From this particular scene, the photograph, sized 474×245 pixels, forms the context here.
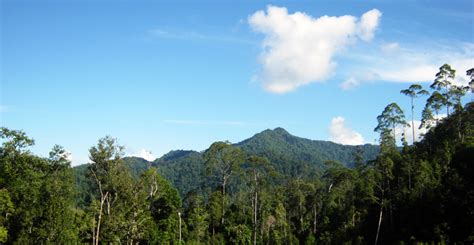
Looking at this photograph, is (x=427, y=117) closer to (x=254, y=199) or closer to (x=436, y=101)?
(x=436, y=101)

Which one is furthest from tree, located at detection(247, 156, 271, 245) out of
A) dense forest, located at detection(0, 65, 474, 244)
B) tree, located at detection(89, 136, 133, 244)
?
tree, located at detection(89, 136, 133, 244)

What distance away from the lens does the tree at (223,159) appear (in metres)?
57.1

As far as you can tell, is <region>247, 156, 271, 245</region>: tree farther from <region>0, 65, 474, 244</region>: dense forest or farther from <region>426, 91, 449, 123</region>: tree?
<region>426, 91, 449, 123</region>: tree

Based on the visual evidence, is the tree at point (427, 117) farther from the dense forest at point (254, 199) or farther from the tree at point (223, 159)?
the tree at point (223, 159)

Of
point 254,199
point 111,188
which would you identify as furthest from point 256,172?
point 111,188

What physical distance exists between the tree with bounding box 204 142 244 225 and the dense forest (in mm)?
124

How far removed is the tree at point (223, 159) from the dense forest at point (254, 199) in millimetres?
124

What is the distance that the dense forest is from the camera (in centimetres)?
3916

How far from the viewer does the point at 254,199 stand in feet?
199

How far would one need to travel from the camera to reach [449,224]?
38.4 m

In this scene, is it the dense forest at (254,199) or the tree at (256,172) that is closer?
the dense forest at (254,199)

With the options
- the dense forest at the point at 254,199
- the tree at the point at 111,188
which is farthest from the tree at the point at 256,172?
the tree at the point at 111,188

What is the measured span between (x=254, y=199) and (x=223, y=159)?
7.44 meters

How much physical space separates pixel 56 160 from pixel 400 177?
111 ft
